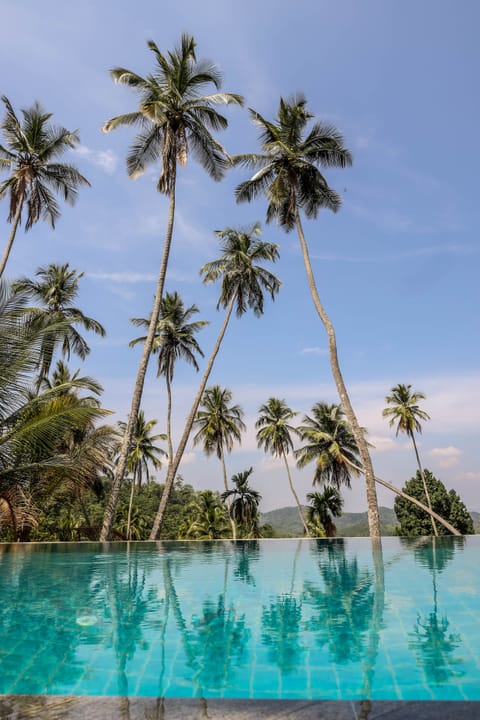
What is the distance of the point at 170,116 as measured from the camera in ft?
63.4

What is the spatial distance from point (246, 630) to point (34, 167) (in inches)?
856

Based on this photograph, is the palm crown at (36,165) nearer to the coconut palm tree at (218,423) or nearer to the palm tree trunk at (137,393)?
the palm tree trunk at (137,393)

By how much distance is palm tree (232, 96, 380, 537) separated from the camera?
2042 centimetres

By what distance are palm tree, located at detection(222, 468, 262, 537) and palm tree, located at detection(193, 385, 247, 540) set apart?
94cm

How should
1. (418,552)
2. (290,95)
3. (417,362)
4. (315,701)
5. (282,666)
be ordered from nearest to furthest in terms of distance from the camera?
1. (315,701)
2. (282,666)
3. (418,552)
4. (290,95)
5. (417,362)

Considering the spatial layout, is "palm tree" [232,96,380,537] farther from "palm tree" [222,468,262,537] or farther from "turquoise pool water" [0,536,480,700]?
"palm tree" [222,468,262,537]

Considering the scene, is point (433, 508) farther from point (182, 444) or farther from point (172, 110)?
point (172, 110)

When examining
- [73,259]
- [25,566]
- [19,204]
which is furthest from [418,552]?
[73,259]

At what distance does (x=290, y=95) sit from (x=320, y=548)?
1936 cm

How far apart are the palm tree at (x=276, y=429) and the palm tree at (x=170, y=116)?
2186cm

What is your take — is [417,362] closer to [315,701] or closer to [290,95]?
[290,95]

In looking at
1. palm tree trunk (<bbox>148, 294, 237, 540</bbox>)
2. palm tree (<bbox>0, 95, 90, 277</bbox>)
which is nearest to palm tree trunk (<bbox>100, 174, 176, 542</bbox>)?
palm tree trunk (<bbox>148, 294, 237, 540</bbox>)

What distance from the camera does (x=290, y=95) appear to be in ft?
68.9

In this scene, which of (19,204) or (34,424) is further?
(19,204)
